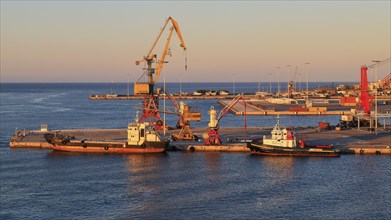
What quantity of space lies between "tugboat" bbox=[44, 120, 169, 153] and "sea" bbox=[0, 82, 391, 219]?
5.06ft

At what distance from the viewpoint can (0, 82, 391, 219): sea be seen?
134 feet

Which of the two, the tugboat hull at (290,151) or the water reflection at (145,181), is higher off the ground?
the tugboat hull at (290,151)

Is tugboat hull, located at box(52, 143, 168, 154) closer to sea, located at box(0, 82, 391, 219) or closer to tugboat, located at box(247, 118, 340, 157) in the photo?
sea, located at box(0, 82, 391, 219)

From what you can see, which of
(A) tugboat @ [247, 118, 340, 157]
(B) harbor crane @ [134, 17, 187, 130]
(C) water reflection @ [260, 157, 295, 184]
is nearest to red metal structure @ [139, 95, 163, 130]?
(B) harbor crane @ [134, 17, 187, 130]

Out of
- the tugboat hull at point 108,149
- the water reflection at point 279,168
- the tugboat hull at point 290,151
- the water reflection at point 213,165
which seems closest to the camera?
the water reflection at point 279,168

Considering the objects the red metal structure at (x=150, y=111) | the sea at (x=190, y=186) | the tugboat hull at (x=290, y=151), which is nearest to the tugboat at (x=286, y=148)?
Result: the tugboat hull at (x=290, y=151)

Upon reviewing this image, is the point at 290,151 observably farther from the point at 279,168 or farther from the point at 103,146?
the point at 103,146

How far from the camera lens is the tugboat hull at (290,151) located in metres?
62.1

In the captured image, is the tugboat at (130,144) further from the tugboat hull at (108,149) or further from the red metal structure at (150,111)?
the red metal structure at (150,111)

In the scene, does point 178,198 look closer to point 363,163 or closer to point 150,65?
point 363,163

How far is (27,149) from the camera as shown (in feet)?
225

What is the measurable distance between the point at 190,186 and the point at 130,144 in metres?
19.0

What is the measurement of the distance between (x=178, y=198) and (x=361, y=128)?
47020 millimetres

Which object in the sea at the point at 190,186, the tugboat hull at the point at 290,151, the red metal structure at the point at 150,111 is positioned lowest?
the sea at the point at 190,186
